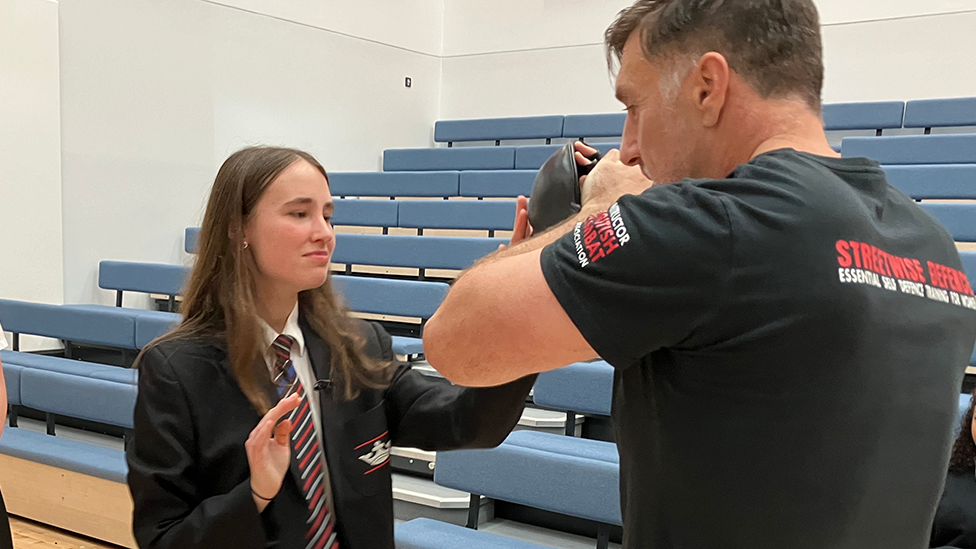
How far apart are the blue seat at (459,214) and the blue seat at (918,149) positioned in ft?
6.27

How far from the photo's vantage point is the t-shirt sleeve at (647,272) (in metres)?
0.66

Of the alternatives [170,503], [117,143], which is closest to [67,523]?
[170,503]

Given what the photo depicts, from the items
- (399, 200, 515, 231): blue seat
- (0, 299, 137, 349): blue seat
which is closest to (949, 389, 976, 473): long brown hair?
(399, 200, 515, 231): blue seat

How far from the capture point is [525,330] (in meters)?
0.72

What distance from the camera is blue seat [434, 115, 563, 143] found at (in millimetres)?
6676

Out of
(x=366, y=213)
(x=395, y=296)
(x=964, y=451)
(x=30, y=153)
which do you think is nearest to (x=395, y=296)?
(x=395, y=296)

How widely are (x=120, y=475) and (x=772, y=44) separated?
8.77 feet

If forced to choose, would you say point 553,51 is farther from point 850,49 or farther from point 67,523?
point 67,523

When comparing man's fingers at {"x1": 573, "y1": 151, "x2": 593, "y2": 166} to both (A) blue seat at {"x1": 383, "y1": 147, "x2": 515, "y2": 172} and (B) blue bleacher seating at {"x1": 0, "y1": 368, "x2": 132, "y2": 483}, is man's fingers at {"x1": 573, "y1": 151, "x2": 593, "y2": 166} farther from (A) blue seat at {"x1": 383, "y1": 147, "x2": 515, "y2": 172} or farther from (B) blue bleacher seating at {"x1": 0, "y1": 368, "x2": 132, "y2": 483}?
(A) blue seat at {"x1": 383, "y1": 147, "x2": 515, "y2": 172}

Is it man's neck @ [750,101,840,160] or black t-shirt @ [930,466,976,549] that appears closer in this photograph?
man's neck @ [750,101,840,160]

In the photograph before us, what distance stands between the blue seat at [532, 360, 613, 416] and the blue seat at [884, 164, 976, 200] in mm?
2434

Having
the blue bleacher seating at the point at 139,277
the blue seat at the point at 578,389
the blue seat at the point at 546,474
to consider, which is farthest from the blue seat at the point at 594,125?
the blue seat at the point at 546,474

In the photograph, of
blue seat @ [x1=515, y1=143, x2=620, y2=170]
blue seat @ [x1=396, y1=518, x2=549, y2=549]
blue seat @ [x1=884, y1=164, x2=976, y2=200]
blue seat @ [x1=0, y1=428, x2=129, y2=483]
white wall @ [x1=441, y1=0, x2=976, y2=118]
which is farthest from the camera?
blue seat @ [x1=515, y1=143, x2=620, y2=170]

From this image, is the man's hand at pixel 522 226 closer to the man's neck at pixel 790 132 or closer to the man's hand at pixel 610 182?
the man's hand at pixel 610 182
